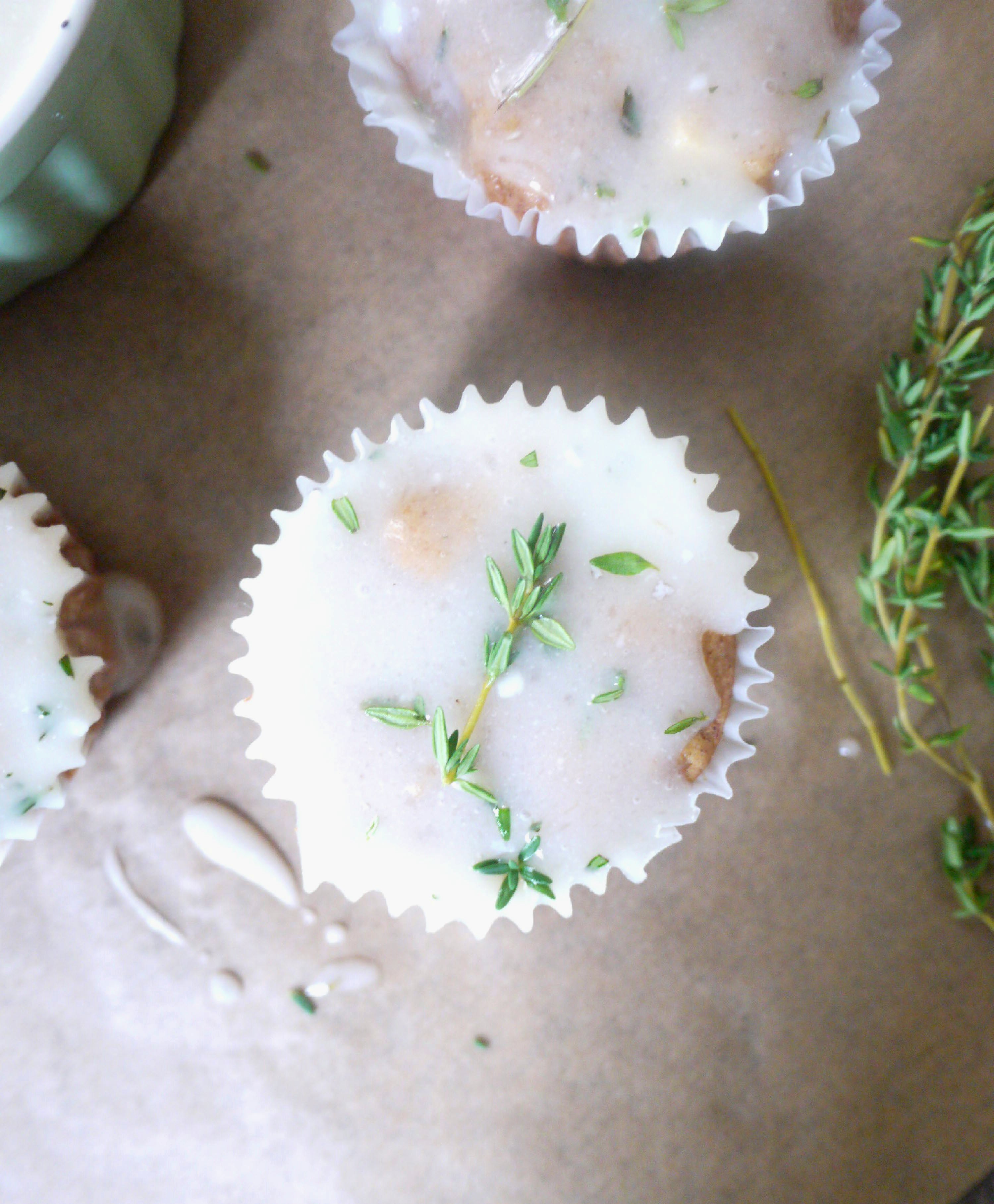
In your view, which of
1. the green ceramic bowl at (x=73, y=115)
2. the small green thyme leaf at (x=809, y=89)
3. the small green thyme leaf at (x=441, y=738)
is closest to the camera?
the green ceramic bowl at (x=73, y=115)

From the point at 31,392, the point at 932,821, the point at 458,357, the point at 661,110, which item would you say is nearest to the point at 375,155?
the point at 458,357

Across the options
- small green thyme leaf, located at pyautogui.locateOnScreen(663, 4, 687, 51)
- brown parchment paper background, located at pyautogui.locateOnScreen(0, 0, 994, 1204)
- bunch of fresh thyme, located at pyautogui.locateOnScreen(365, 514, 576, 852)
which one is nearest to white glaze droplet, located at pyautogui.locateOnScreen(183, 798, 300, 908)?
brown parchment paper background, located at pyautogui.locateOnScreen(0, 0, 994, 1204)

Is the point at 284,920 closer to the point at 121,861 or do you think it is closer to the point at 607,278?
the point at 121,861

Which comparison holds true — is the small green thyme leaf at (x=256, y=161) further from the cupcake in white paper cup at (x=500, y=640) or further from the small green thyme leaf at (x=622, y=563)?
the small green thyme leaf at (x=622, y=563)

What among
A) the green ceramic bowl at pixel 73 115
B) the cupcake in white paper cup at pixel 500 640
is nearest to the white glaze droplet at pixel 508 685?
the cupcake in white paper cup at pixel 500 640

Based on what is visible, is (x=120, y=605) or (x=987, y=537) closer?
(x=987, y=537)

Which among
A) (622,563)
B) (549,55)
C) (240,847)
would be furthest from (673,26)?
(240,847)
